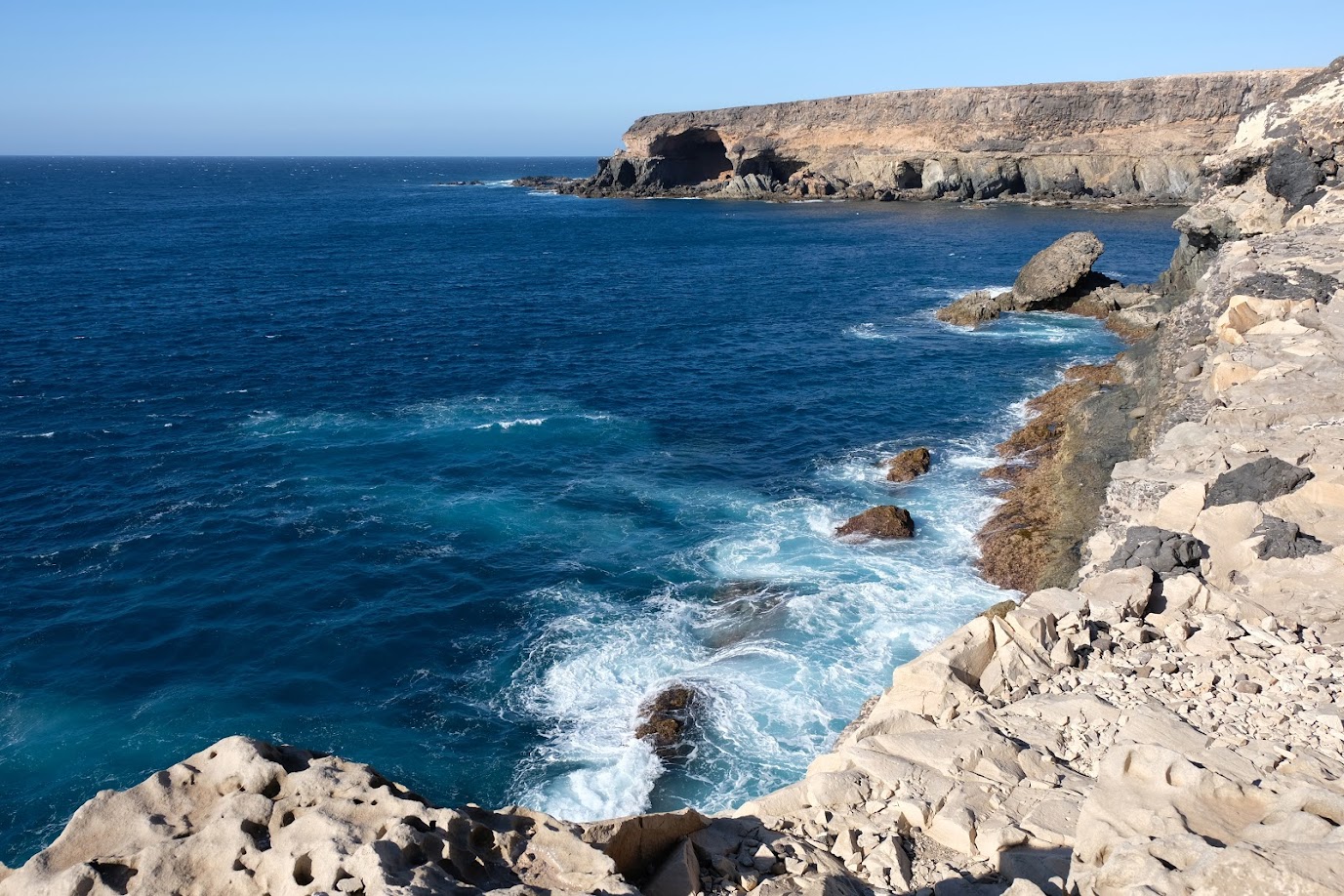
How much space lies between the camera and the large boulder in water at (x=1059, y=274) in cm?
5844

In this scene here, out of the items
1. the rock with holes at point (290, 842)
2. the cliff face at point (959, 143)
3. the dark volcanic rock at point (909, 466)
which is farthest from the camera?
the cliff face at point (959, 143)

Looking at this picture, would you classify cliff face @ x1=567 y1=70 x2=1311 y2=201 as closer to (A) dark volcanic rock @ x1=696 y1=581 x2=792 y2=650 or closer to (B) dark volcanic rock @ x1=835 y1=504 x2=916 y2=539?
(B) dark volcanic rock @ x1=835 y1=504 x2=916 y2=539

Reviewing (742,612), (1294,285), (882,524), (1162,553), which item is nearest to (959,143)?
(1294,285)

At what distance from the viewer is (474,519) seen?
107 feet

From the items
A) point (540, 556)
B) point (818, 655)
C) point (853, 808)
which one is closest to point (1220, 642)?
point (853, 808)

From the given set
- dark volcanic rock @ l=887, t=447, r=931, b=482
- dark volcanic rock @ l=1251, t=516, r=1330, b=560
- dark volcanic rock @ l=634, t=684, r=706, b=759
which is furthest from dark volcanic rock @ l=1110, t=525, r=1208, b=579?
dark volcanic rock @ l=887, t=447, r=931, b=482

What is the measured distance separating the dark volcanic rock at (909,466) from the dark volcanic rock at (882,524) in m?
4.31

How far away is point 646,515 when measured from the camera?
32.8 m

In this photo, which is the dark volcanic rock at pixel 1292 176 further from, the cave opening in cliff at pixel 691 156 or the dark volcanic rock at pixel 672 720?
the cave opening in cliff at pixel 691 156

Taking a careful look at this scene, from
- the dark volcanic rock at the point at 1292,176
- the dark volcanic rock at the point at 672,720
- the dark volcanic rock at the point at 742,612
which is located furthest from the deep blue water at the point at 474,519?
the dark volcanic rock at the point at 1292,176

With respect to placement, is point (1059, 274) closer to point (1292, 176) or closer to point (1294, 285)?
point (1292, 176)

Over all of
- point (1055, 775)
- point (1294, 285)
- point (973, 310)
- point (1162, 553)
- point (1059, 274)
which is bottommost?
point (1055, 775)

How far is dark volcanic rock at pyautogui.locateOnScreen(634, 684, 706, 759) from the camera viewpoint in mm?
21375

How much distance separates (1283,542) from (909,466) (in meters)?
19.6
